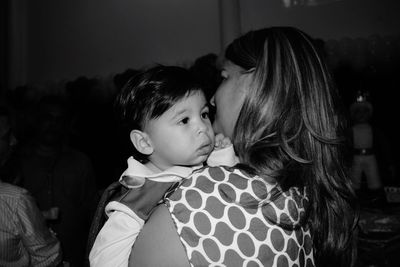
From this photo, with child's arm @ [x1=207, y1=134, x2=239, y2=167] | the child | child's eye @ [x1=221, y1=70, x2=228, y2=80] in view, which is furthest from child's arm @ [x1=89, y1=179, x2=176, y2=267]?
child's eye @ [x1=221, y1=70, x2=228, y2=80]

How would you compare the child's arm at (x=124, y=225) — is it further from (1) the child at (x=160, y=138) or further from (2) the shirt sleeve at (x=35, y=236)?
(2) the shirt sleeve at (x=35, y=236)

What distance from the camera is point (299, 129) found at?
3.44 ft

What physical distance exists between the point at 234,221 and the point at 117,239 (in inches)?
15.6

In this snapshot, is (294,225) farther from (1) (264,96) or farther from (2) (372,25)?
(2) (372,25)

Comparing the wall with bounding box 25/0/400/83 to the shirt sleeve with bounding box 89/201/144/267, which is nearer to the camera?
the shirt sleeve with bounding box 89/201/144/267

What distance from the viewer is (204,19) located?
613 cm

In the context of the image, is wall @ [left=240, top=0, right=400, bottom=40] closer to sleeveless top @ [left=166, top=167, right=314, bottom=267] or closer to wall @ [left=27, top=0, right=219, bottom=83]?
wall @ [left=27, top=0, right=219, bottom=83]

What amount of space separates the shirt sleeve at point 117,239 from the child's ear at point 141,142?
10.1 inches

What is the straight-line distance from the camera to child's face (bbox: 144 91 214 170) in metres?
1.24

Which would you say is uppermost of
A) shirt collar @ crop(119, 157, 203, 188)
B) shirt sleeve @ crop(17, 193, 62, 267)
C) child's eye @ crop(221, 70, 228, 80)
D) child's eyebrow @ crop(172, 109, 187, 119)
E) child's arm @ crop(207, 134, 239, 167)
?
child's eye @ crop(221, 70, 228, 80)

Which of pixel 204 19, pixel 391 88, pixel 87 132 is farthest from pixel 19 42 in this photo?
pixel 391 88

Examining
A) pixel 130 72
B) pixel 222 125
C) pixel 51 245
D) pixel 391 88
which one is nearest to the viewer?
pixel 222 125

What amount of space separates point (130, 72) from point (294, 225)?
15.0 feet

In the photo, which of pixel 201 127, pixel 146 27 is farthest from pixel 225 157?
pixel 146 27
